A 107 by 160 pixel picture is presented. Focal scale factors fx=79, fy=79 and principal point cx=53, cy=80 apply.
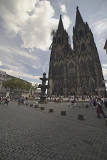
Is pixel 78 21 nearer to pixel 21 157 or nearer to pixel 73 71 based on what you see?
pixel 73 71

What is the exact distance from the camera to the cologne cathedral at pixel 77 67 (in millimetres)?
34344

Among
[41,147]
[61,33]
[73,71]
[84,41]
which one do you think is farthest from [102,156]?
[61,33]

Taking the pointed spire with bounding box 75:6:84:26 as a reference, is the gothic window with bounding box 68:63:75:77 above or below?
below

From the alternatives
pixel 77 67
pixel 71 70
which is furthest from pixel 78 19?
pixel 71 70

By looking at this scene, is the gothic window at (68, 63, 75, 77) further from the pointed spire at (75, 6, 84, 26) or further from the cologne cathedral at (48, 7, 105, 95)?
the pointed spire at (75, 6, 84, 26)

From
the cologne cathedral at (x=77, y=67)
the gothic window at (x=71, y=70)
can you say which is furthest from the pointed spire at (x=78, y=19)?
the gothic window at (x=71, y=70)

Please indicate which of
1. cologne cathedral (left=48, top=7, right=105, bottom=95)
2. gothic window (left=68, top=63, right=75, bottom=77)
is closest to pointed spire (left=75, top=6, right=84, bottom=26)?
cologne cathedral (left=48, top=7, right=105, bottom=95)

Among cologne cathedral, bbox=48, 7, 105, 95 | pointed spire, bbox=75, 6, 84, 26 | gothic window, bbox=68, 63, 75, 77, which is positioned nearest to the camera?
cologne cathedral, bbox=48, 7, 105, 95

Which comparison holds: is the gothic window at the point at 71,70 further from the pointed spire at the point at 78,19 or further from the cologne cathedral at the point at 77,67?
the pointed spire at the point at 78,19

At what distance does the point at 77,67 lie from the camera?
124 feet

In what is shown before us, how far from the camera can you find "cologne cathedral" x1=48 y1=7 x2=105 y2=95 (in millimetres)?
34344

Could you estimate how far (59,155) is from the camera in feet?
7.18

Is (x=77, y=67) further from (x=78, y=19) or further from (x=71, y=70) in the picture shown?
(x=78, y=19)

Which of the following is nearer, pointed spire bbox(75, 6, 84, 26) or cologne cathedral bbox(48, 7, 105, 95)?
cologne cathedral bbox(48, 7, 105, 95)
